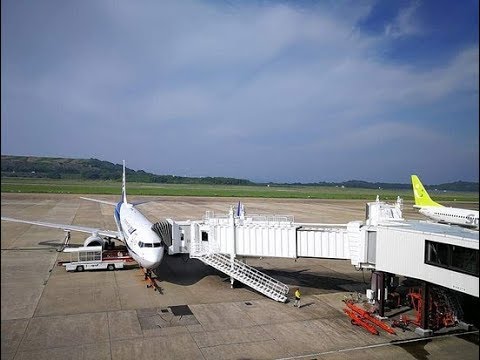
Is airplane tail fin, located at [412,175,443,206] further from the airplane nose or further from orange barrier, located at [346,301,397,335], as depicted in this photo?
the airplane nose

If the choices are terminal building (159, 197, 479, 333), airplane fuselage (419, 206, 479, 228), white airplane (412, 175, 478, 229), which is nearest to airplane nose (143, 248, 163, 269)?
terminal building (159, 197, 479, 333)

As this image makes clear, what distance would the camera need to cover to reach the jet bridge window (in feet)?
61.8

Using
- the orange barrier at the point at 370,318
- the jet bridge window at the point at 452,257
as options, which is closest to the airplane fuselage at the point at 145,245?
the orange barrier at the point at 370,318

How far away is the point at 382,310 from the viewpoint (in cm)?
2550

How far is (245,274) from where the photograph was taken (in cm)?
3175

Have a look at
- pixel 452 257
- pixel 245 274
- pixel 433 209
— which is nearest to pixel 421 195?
Answer: pixel 433 209

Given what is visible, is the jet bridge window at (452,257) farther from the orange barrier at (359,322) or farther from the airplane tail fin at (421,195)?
the airplane tail fin at (421,195)

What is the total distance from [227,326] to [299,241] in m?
8.79

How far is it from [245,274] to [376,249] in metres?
10.7

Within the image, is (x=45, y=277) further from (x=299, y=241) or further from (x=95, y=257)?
(x=299, y=241)

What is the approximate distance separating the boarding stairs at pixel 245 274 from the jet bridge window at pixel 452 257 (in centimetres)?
1045

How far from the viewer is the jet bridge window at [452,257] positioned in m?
18.8

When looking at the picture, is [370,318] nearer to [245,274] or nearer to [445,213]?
[245,274]

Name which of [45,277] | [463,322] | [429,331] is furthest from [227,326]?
[45,277]
